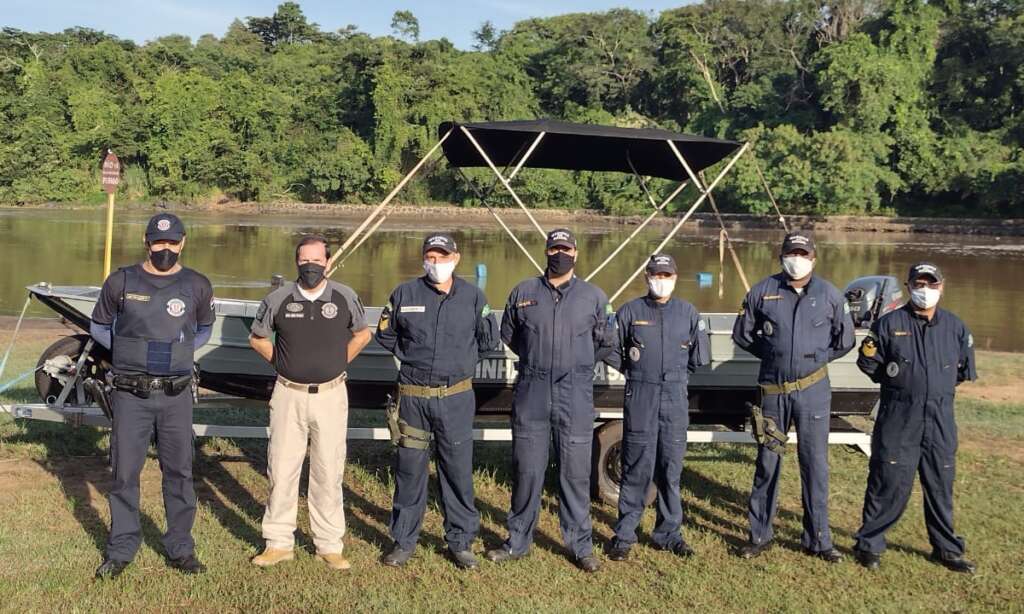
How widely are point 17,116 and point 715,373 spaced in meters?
69.3

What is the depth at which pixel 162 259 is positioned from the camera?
4.18 metres

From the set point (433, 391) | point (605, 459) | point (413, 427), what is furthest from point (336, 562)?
point (605, 459)

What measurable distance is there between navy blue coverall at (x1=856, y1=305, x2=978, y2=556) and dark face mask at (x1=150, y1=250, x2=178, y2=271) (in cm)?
362

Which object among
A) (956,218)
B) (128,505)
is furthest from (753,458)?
(956,218)

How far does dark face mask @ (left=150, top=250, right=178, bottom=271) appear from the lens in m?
4.18

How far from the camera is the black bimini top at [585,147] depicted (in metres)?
6.52

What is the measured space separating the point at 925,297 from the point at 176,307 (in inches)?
149

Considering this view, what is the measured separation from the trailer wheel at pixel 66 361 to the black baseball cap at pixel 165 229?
220 centimetres

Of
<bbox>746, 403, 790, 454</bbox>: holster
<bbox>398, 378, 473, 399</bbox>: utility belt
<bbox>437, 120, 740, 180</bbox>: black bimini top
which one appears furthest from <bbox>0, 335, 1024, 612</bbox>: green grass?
<bbox>437, 120, 740, 180</bbox>: black bimini top

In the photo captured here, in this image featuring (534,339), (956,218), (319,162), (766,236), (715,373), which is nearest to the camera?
(534,339)

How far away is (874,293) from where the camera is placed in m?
6.68

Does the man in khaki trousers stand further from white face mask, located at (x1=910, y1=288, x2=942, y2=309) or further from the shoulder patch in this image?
white face mask, located at (x1=910, y1=288, x2=942, y2=309)

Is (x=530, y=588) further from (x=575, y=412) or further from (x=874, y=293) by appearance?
(x=874, y=293)

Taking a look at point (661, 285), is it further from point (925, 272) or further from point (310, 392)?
point (310, 392)
